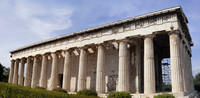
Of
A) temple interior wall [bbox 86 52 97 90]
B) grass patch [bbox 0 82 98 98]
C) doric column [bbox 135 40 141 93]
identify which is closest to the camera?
grass patch [bbox 0 82 98 98]

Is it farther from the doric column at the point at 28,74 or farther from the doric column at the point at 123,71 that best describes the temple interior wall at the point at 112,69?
the doric column at the point at 28,74

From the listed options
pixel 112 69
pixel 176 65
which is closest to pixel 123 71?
pixel 112 69

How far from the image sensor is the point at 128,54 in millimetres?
23109

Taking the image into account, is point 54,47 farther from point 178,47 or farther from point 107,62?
point 178,47

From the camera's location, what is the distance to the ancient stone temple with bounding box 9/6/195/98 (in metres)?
17.5

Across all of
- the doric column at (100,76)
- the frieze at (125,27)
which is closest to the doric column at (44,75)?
the frieze at (125,27)

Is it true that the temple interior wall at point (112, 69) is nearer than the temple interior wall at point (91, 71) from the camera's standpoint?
Yes

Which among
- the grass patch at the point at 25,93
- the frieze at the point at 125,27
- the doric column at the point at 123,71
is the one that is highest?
the frieze at the point at 125,27

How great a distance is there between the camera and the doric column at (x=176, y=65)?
16.2 meters

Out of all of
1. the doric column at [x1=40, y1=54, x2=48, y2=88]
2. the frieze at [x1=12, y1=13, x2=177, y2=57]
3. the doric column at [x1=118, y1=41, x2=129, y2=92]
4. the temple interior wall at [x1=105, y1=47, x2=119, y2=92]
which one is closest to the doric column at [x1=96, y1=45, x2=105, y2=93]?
the frieze at [x1=12, y1=13, x2=177, y2=57]

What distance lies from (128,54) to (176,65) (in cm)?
720

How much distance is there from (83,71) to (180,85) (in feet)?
35.6

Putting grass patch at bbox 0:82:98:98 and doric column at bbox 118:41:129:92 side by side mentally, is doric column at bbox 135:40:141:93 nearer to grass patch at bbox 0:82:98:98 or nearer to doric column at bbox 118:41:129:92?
doric column at bbox 118:41:129:92

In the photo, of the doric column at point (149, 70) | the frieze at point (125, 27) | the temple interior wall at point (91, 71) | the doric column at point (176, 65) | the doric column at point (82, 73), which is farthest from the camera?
the temple interior wall at point (91, 71)
